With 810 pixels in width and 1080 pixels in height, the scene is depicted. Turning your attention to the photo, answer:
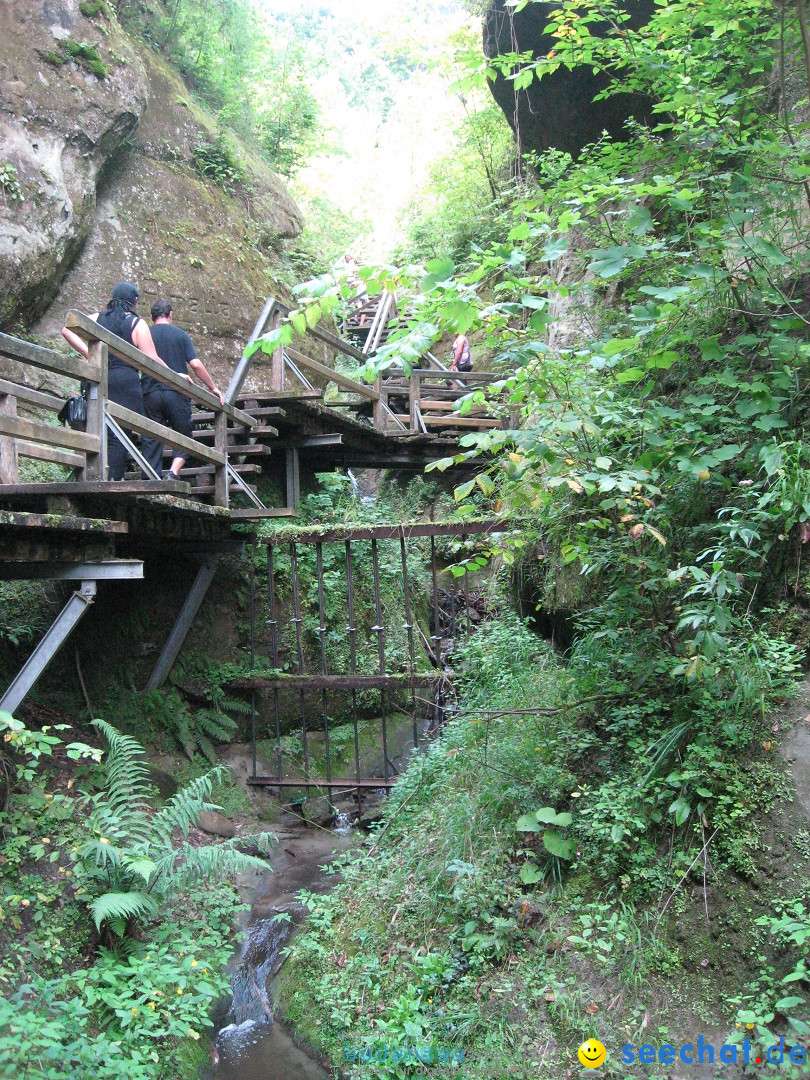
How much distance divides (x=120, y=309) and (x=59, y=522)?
261 centimetres

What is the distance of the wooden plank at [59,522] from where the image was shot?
438 centimetres

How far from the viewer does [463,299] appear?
2.94 meters

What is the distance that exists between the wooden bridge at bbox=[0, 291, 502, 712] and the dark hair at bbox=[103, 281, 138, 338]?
73cm

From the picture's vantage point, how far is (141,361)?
18.8ft

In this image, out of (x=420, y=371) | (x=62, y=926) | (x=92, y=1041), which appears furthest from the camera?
(x=420, y=371)

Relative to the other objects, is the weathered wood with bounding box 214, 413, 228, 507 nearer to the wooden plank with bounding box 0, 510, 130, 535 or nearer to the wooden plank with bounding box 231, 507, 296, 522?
the wooden plank with bounding box 231, 507, 296, 522

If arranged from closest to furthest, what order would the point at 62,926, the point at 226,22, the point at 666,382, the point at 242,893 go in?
the point at 62,926 → the point at 666,382 → the point at 242,893 → the point at 226,22

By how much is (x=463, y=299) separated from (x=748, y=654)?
2163 mm

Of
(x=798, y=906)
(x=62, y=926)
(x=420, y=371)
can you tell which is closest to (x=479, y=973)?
(x=798, y=906)

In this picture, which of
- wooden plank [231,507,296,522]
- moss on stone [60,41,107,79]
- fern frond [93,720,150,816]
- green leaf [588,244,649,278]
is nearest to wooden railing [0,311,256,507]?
wooden plank [231,507,296,522]

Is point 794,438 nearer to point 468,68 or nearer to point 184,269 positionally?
point 468,68

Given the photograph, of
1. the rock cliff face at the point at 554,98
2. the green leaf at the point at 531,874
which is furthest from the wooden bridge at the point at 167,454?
the rock cliff face at the point at 554,98

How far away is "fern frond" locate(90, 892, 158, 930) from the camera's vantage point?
4027 millimetres

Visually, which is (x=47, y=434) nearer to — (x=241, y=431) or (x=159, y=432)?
(x=159, y=432)
